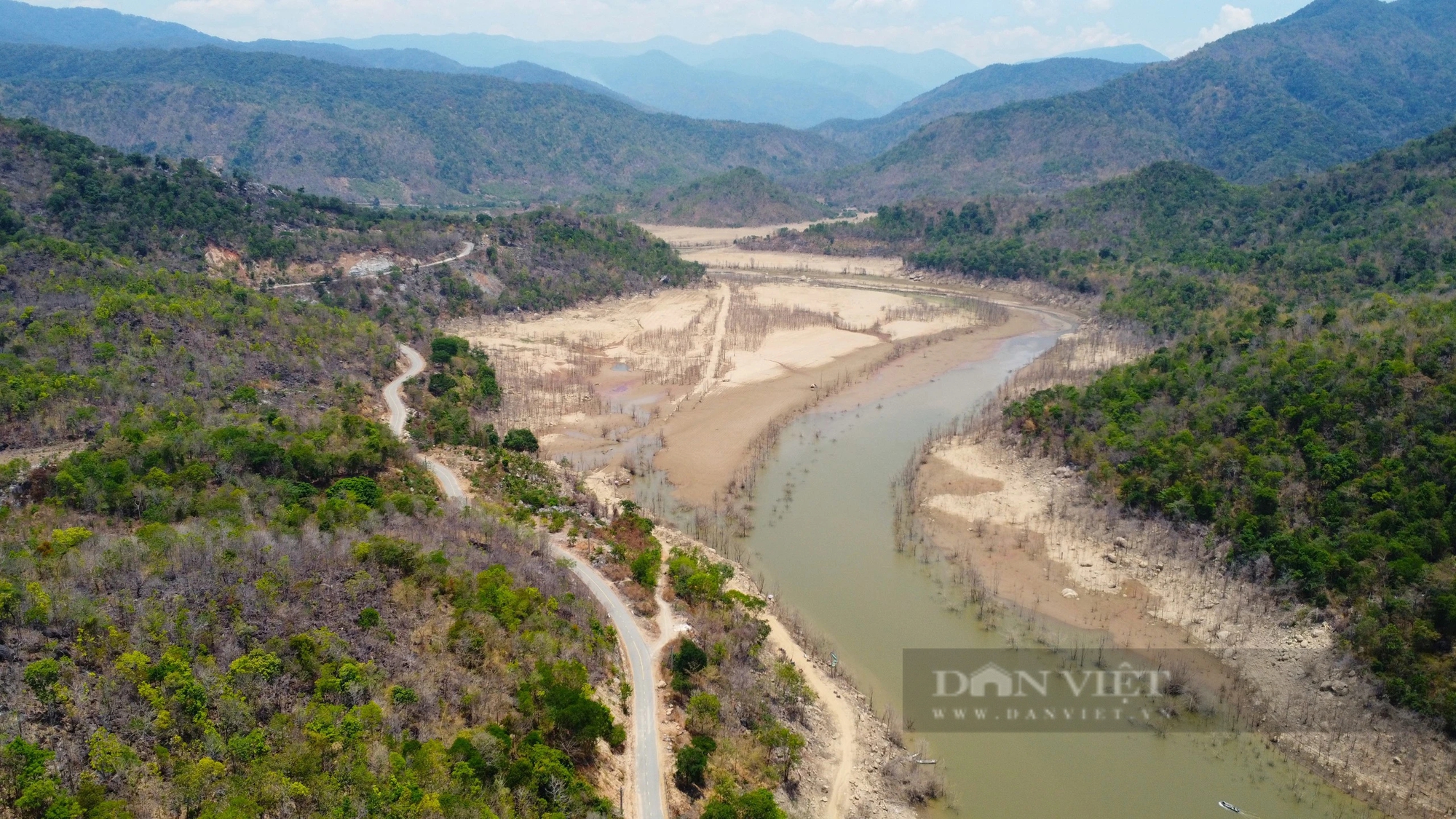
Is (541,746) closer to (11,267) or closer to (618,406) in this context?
(618,406)

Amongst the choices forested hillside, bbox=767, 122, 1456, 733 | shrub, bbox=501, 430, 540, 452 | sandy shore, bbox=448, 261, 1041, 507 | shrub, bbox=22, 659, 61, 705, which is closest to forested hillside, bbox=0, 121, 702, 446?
sandy shore, bbox=448, 261, 1041, 507

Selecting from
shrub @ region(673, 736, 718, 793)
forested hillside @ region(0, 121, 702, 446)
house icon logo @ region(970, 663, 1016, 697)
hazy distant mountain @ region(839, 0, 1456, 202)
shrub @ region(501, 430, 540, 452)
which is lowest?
house icon logo @ region(970, 663, 1016, 697)

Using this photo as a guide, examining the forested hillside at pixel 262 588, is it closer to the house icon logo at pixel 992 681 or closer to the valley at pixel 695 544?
the valley at pixel 695 544

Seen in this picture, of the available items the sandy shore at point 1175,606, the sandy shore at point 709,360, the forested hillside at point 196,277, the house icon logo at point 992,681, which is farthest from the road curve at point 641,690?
the forested hillside at point 196,277

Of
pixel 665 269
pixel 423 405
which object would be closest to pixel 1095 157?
pixel 665 269

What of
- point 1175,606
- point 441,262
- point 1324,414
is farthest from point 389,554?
point 441,262

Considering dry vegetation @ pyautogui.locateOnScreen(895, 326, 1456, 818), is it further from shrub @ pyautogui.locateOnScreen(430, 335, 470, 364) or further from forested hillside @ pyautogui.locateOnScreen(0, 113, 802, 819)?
shrub @ pyautogui.locateOnScreen(430, 335, 470, 364)

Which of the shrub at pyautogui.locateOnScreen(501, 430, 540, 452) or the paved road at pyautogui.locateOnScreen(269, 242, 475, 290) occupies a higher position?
the paved road at pyautogui.locateOnScreen(269, 242, 475, 290)
